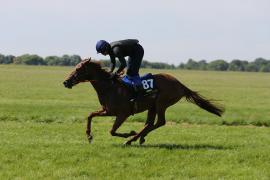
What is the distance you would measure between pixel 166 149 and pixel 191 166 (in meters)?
1.71

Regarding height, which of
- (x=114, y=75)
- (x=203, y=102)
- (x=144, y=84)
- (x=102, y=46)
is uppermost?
(x=102, y=46)

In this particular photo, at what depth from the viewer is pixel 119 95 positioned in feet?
43.3

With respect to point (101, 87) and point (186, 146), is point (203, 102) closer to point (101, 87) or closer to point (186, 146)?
point (186, 146)

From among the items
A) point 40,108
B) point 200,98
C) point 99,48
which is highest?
point 99,48

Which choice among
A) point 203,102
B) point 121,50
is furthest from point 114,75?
point 203,102

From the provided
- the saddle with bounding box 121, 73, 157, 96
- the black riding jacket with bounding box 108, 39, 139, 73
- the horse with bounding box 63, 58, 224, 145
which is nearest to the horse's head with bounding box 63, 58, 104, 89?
the horse with bounding box 63, 58, 224, 145

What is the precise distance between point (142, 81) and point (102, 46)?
1.41 meters

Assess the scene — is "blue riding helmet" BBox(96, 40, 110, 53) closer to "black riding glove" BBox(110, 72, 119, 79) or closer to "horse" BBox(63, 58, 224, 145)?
"horse" BBox(63, 58, 224, 145)

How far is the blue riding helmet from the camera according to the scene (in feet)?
41.4

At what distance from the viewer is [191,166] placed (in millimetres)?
10617

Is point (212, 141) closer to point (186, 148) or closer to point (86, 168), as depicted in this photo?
point (186, 148)

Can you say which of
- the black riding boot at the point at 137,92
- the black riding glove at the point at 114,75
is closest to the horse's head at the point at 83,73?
the black riding glove at the point at 114,75

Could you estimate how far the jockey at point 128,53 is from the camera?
12684 mm

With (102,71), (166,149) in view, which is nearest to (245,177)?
(166,149)
